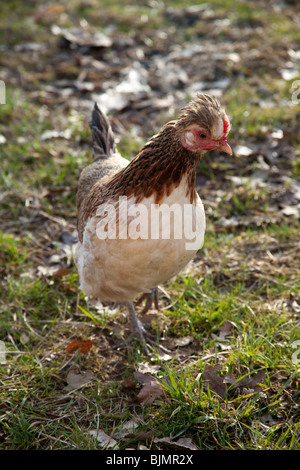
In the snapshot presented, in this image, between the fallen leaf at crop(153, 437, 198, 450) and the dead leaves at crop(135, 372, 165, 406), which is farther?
the dead leaves at crop(135, 372, 165, 406)

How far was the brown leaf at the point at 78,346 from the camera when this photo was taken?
3277 mm

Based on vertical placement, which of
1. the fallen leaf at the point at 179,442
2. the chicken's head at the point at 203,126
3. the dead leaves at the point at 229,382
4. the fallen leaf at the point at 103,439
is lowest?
the fallen leaf at the point at 103,439

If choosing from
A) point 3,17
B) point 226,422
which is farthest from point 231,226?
point 3,17

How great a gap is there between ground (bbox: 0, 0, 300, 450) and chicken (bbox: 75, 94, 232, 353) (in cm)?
63

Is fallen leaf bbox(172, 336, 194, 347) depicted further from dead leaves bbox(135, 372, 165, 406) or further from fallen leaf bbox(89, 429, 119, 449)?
fallen leaf bbox(89, 429, 119, 449)

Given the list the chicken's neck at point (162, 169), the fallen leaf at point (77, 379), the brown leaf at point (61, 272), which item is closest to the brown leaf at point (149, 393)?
the fallen leaf at point (77, 379)

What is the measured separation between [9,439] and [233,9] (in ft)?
26.5

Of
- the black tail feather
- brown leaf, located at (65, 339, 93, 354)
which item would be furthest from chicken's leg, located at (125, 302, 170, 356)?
the black tail feather

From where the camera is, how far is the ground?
276cm

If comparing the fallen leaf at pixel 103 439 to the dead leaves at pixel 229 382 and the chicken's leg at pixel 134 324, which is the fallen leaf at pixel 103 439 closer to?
the dead leaves at pixel 229 382

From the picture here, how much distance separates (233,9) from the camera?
8.41 metres

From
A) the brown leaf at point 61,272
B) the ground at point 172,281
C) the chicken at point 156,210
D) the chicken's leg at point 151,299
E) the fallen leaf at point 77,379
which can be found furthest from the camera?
the brown leaf at point 61,272

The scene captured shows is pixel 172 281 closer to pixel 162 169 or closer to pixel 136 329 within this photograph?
pixel 136 329

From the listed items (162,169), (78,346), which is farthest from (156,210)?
(78,346)
